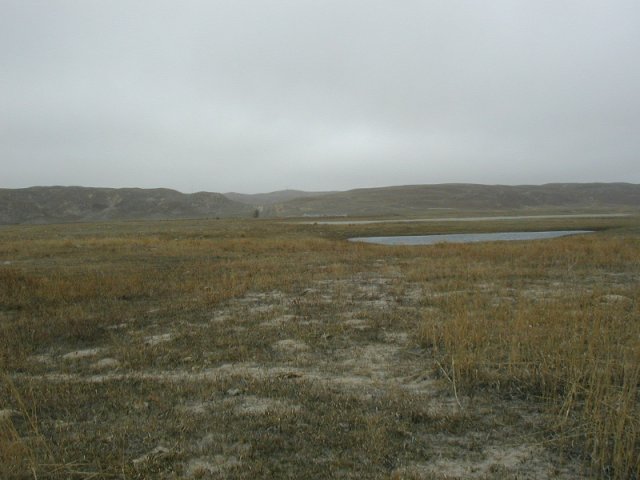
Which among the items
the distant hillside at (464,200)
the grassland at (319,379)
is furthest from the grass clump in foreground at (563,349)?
the distant hillside at (464,200)

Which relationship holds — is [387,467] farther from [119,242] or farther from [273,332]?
[119,242]

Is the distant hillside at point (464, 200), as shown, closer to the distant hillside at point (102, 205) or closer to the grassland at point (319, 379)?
the distant hillside at point (102, 205)

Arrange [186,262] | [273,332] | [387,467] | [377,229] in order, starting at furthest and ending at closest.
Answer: [377,229] < [186,262] < [273,332] < [387,467]

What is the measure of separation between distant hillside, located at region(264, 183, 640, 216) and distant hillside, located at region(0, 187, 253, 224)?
1756 centimetres

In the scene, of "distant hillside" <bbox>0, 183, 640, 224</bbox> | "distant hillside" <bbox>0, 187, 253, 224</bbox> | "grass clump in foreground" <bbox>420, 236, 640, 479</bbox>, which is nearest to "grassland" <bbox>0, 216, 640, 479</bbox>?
"grass clump in foreground" <bbox>420, 236, 640, 479</bbox>

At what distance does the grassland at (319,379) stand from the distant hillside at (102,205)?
99.1 metres

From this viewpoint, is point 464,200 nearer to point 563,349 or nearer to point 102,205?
point 102,205

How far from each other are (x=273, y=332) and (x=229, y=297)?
3.79m

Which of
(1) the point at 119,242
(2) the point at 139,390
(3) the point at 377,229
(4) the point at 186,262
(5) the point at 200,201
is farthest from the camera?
(5) the point at 200,201

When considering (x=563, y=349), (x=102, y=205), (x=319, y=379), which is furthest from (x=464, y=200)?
(x=319, y=379)

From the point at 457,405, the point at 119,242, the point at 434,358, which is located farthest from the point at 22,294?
the point at 119,242

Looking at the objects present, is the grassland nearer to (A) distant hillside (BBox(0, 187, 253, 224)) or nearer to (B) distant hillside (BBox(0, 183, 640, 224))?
(B) distant hillside (BBox(0, 183, 640, 224))

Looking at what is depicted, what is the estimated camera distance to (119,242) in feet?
93.3

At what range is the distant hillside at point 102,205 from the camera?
100812 millimetres
